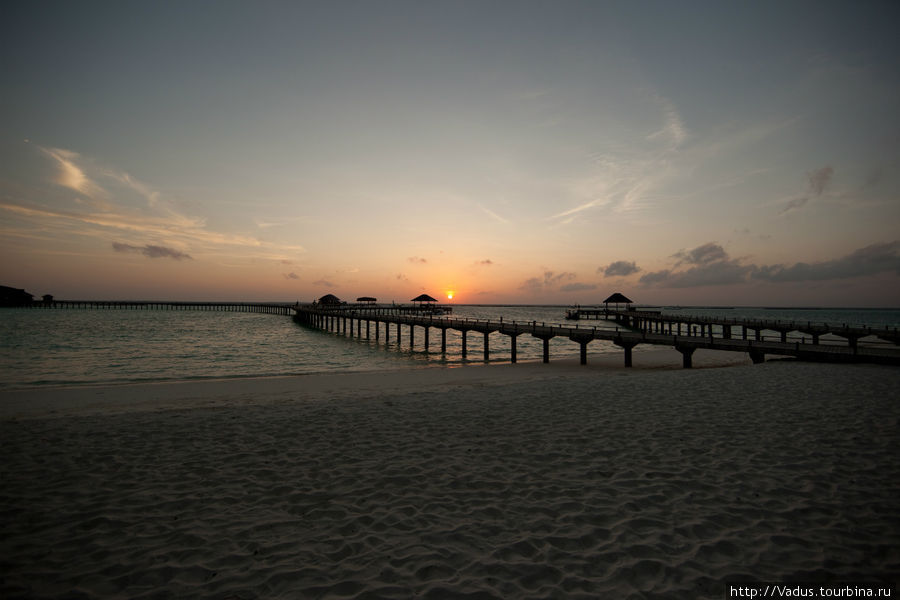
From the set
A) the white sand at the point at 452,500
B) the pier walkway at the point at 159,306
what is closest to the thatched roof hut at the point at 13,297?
the pier walkway at the point at 159,306

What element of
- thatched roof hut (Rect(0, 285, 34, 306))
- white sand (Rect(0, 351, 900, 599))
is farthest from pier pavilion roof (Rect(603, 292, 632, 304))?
thatched roof hut (Rect(0, 285, 34, 306))

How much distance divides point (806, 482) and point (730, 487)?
44.4 inches

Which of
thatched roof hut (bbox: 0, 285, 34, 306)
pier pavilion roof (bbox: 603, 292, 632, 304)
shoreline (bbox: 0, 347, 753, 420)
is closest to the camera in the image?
shoreline (bbox: 0, 347, 753, 420)

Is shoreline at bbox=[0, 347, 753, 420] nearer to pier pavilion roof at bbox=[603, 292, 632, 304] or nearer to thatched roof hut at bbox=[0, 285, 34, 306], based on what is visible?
pier pavilion roof at bbox=[603, 292, 632, 304]

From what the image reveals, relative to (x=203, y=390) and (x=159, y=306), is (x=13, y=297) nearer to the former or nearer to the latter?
(x=159, y=306)

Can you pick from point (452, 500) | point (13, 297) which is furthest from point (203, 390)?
point (13, 297)

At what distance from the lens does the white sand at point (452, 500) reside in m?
3.89

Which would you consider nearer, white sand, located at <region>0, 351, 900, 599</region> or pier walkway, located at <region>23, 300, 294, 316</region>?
white sand, located at <region>0, 351, 900, 599</region>

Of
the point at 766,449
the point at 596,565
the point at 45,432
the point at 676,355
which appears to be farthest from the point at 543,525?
the point at 676,355

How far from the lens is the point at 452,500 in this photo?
213 inches

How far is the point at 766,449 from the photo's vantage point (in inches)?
280

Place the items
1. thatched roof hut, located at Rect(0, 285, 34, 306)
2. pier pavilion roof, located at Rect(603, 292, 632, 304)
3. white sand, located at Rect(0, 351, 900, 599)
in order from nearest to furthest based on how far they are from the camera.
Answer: white sand, located at Rect(0, 351, 900, 599) → pier pavilion roof, located at Rect(603, 292, 632, 304) → thatched roof hut, located at Rect(0, 285, 34, 306)

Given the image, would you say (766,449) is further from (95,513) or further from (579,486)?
(95,513)

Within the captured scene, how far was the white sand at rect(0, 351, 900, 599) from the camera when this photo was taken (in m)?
3.89
